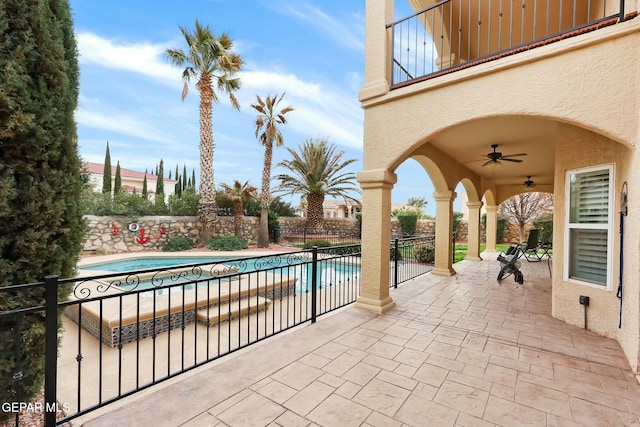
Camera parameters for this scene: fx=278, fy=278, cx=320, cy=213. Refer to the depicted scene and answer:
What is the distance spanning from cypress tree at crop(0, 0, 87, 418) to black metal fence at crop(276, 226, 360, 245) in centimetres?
1331

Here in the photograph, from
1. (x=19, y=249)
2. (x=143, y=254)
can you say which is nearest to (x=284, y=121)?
(x=143, y=254)

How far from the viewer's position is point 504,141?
5312 mm

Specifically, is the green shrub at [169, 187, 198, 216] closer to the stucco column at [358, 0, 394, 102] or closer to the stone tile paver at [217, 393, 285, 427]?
the stucco column at [358, 0, 394, 102]

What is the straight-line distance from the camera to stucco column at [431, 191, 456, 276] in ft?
22.8

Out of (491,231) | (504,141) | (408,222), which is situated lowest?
(491,231)

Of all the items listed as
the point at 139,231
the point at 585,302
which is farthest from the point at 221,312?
the point at 139,231

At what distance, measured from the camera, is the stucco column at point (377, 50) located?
14.3 ft

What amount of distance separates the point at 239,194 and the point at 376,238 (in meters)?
10.3

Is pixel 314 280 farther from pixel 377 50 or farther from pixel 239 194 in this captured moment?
pixel 239 194

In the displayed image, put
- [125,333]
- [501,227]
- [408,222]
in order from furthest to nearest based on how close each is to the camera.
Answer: [408,222]
[501,227]
[125,333]

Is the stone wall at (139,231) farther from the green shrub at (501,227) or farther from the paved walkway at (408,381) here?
the green shrub at (501,227)

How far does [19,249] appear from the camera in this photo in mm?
1928

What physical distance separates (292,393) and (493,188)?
11.4 metres

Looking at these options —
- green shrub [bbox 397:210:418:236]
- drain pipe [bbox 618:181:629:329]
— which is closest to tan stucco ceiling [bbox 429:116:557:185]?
drain pipe [bbox 618:181:629:329]
